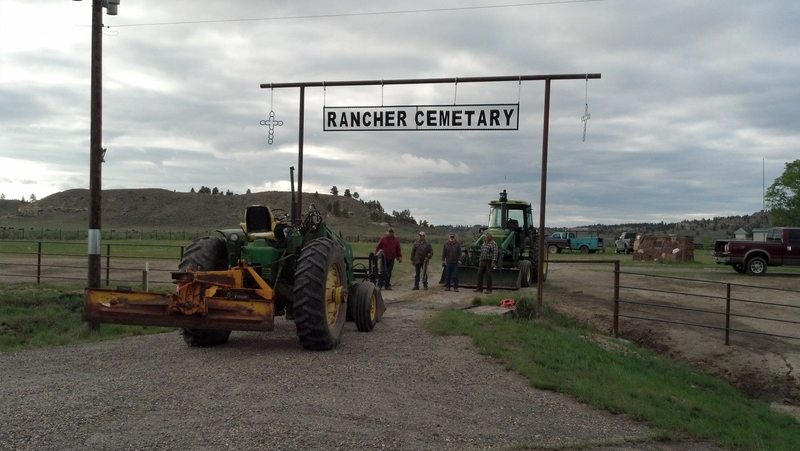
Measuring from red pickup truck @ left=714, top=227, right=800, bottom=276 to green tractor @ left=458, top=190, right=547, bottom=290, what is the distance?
10389mm

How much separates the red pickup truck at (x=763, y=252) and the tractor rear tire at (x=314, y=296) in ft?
78.5

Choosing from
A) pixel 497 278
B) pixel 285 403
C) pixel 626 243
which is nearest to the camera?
pixel 285 403

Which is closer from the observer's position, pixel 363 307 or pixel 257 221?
pixel 257 221

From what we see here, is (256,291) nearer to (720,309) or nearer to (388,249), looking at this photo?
(388,249)

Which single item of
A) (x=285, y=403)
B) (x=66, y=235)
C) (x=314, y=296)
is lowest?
(x=285, y=403)

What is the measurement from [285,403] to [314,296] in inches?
90.9

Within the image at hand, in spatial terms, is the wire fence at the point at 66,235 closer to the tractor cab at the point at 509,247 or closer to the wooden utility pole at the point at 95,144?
the tractor cab at the point at 509,247

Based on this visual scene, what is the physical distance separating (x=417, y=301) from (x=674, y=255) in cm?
2732

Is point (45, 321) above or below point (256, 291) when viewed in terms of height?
below

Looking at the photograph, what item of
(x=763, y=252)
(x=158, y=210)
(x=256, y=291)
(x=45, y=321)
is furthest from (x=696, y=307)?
(x=158, y=210)

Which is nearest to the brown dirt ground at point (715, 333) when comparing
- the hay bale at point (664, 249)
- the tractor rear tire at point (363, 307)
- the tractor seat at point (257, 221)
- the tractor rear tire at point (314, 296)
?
the tractor rear tire at point (363, 307)

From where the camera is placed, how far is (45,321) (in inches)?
507

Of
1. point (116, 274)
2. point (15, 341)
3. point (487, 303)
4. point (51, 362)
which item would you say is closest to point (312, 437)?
point (51, 362)

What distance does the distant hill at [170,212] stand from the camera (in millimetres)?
91812
